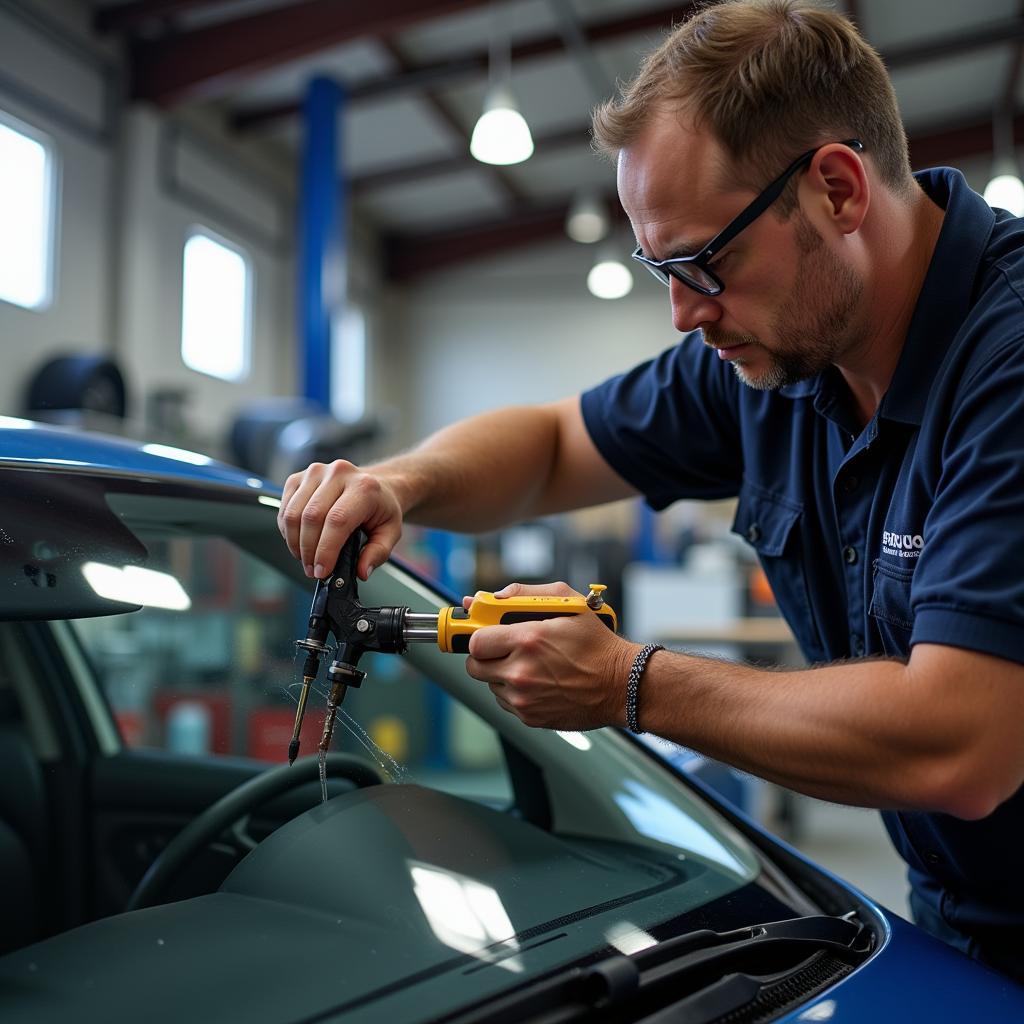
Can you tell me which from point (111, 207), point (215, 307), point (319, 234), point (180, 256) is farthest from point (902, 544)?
point (215, 307)

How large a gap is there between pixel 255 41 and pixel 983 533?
6.90 m

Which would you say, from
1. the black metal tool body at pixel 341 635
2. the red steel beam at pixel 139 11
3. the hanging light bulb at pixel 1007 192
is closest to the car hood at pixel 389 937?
the black metal tool body at pixel 341 635

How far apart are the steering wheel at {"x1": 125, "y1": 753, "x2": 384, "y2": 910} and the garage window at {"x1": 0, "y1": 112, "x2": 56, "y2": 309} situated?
5636mm

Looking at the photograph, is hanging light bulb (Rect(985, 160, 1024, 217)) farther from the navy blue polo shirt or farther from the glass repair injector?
the glass repair injector

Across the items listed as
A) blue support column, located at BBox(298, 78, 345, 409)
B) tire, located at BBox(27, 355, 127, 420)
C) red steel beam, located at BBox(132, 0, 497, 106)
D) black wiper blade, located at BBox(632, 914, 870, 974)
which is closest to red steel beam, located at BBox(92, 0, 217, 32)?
red steel beam, located at BBox(132, 0, 497, 106)

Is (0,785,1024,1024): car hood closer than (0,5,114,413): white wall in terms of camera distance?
Yes

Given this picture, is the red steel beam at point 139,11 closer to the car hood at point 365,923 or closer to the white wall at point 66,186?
the white wall at point 66,186

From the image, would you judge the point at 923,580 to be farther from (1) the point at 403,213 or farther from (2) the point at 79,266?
(1) the point at 403,213

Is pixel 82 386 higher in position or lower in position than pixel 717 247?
higher

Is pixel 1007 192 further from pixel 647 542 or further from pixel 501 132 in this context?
pixel 647 542

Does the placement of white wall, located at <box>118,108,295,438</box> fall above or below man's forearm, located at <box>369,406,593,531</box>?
above

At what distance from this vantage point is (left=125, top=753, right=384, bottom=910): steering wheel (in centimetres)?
114

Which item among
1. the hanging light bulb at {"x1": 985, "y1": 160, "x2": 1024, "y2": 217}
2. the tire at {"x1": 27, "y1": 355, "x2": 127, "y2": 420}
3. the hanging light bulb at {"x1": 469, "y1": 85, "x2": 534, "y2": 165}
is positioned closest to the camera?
the hanging light bulb at {"x1": 469, "y1": 85, "x2": 534, "y2": 165}

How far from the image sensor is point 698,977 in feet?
2.77
